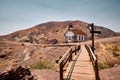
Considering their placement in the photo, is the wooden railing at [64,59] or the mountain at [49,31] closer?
the wooden railing at [64,59]

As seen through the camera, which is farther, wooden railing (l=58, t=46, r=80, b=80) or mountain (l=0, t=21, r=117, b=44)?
mountain (l=0, t=21, r=117, b=44)

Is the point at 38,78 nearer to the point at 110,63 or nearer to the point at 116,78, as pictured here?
the point at 116,78

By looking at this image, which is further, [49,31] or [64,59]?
[49,31]

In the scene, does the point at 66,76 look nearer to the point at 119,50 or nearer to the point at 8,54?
the point at 119,50

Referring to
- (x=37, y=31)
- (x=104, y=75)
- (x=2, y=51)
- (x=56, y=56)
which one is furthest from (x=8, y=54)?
(x=37, y=31)

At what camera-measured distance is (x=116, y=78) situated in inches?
356

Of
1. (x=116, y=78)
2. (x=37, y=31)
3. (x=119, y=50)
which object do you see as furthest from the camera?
(x=37, y=31)

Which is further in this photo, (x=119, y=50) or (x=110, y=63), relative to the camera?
(x=119, y=50)

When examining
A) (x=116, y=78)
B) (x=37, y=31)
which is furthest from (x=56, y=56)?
(x=37, y=31)

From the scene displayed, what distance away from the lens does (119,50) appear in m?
21.5

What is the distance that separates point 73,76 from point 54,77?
2.68m

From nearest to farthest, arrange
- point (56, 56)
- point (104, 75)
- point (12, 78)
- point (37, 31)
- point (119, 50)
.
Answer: point (104, 75) → point (12, 78) → point (119, 50) → point (56, 56) → point (37, 31)

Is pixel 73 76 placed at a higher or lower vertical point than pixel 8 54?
higher

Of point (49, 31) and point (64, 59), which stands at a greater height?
point (64, 59)
